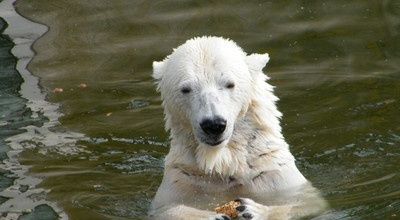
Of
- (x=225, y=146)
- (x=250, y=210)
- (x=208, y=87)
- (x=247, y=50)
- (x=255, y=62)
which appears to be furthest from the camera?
(x=247, y=50)

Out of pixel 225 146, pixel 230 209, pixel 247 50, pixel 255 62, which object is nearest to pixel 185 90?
pixel 225 146

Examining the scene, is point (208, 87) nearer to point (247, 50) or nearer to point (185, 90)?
point (185, 90)

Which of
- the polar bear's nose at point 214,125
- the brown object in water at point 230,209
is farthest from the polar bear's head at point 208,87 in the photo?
the brown object in water at point 230,209

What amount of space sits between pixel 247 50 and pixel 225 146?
3830mm

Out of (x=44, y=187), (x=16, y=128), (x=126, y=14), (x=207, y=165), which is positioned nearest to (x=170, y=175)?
(x=207, y=165)

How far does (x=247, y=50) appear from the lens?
10164 millimetres

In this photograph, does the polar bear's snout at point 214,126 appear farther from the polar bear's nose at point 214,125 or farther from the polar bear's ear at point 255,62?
the polar bear's ear at point 255,62

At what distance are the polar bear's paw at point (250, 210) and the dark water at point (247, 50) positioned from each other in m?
0.37

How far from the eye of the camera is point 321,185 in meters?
6.92

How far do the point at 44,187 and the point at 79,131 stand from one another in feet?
4.33

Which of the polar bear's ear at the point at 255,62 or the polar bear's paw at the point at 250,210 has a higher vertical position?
the polar bear's ear at the point at 255,62

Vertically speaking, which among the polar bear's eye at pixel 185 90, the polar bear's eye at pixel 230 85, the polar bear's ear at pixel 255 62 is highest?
the polar bear's ear at pixel 255 62

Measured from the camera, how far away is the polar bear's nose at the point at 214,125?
5910 mm

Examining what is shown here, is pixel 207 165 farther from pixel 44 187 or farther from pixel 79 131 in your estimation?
pixel 79 131
